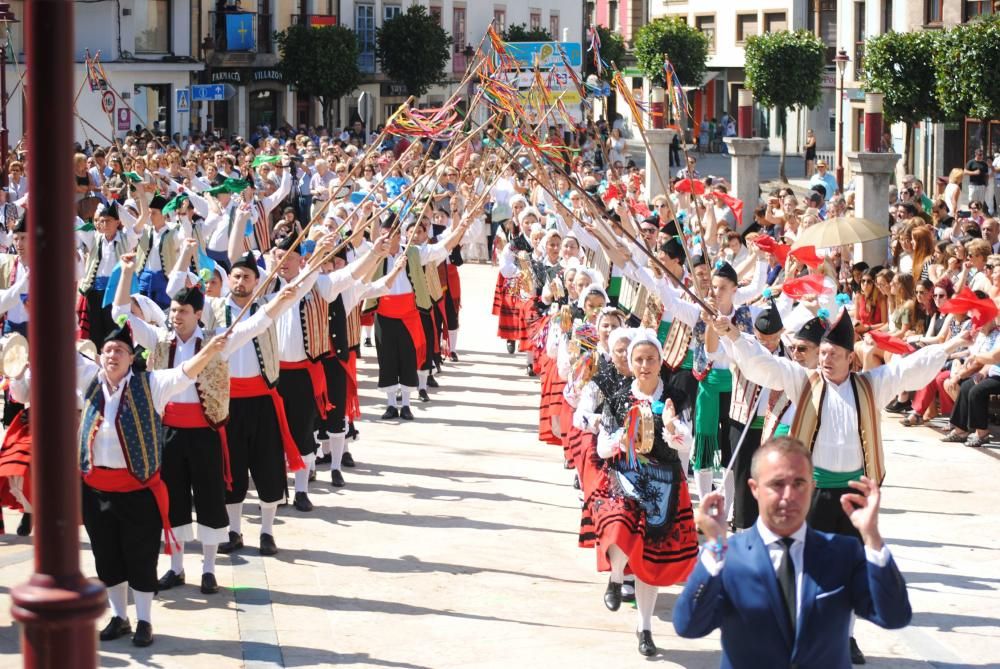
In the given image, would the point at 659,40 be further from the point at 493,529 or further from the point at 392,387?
the point at 493,529

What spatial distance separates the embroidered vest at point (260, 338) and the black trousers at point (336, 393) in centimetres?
182

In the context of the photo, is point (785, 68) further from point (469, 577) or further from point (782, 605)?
point (782, 605)

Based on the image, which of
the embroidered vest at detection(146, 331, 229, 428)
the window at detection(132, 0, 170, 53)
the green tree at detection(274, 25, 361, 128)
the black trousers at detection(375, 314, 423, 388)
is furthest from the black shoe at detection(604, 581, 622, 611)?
the green tree at detection(274, 25, 361, 128)

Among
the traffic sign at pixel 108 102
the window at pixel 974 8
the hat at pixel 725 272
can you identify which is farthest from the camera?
the window at pixel 974 8

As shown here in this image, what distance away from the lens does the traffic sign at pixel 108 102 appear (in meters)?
20.6

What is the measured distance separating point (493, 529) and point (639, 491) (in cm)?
236

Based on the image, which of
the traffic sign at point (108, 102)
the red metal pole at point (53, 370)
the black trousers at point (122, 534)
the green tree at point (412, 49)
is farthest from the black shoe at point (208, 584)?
the green tree at point (412, 49)

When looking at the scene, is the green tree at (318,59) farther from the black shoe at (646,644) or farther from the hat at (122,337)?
the black shoe at (646,644)

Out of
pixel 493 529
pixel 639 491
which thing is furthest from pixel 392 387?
pixel 639 491

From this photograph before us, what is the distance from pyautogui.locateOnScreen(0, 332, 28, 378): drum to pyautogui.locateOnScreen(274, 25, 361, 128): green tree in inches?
1628

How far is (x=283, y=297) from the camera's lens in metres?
8.75

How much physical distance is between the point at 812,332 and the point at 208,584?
3536mm

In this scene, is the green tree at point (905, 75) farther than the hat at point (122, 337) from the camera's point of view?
Yes

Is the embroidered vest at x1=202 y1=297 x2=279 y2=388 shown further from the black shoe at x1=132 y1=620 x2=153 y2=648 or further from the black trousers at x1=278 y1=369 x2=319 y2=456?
the black shoe at x1=132 y1=620 x2=153 y2=648
